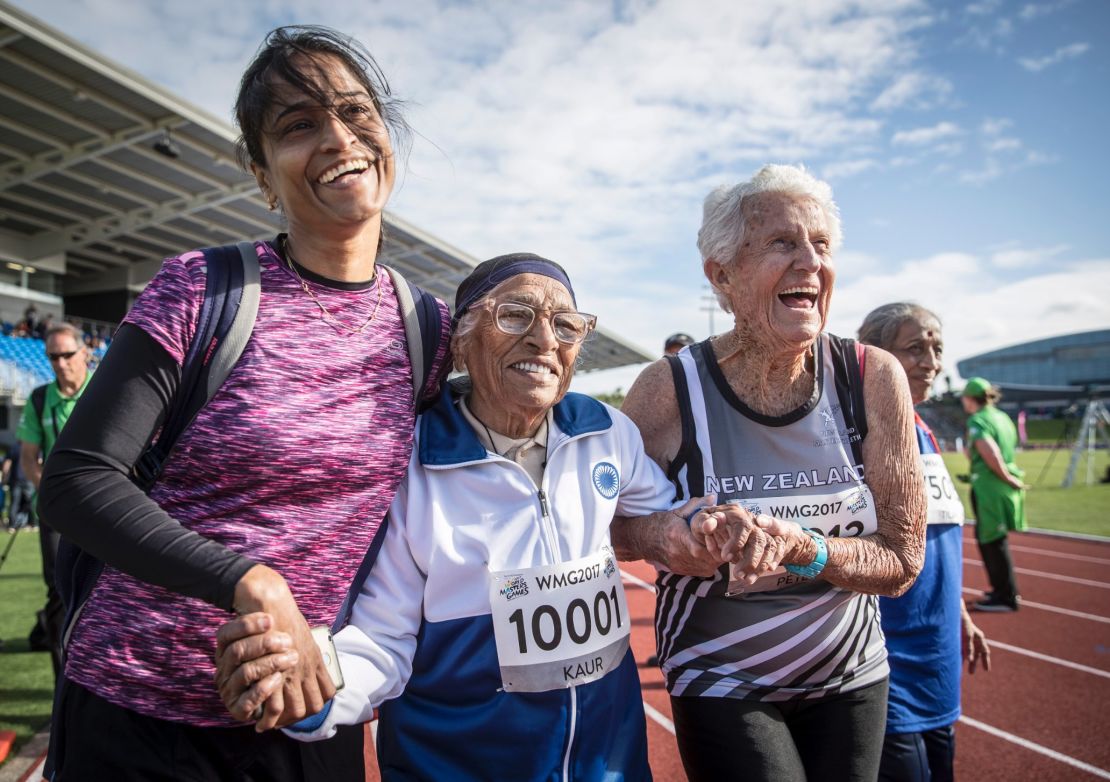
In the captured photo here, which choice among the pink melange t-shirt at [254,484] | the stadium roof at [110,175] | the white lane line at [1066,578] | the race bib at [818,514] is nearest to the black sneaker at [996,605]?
the white lane line at [1066,578]

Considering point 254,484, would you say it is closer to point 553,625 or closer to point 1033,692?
point 553,625

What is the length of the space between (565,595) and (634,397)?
2.33ft

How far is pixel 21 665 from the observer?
17.3 ft

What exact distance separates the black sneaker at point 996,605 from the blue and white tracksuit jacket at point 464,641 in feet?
25.1

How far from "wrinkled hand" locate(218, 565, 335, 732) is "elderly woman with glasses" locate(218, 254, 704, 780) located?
0.25 metres

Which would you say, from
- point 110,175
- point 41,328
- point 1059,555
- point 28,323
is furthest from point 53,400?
point 41,328

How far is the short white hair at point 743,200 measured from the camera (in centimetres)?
210

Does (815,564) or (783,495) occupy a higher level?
(783,495)

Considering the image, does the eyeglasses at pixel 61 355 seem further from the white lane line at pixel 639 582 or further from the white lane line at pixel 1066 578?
the white lane line at pixel 1066 578

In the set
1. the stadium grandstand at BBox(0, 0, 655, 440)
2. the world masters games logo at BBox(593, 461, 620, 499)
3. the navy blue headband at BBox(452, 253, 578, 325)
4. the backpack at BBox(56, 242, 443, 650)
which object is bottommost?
the world masters games logo at BBox(593, 461, 620, 499)

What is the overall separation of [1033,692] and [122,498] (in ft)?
21.5

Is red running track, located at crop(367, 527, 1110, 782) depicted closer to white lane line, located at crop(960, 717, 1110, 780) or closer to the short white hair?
white lane line, located at crop(960, 717, 1110, 780)

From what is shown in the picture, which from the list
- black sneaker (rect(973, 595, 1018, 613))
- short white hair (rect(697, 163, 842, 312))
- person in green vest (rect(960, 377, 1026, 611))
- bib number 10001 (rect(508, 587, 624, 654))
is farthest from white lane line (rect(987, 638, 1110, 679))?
bib number 10001 (rect(508, 587, 624, 654))

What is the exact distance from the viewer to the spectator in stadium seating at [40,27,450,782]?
1.21 meters
